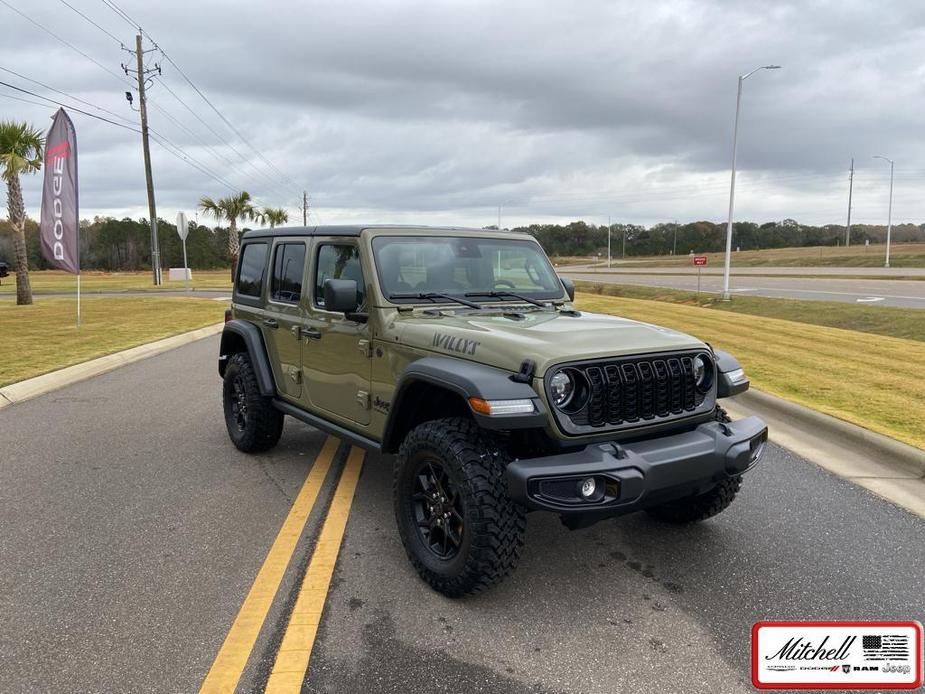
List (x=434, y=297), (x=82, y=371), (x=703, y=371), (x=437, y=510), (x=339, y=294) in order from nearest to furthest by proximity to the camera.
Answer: (x=437, y=510) < (x=703, y=371) < (x=339, y=294) < (x=434, y=297) < (x=82, y=371)

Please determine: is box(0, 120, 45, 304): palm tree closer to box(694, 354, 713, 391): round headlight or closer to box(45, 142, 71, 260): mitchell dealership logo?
box(45, 142, 71, 260): mitchell dealership logo

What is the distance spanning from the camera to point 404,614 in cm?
305

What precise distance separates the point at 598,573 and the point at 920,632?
1409 millimetres

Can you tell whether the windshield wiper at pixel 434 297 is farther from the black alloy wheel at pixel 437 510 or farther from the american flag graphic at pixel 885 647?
the american flag graphic at pixel 885 647

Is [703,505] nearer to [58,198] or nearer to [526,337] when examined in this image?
[526,337]

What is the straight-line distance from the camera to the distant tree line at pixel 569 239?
Result: 89.2 m

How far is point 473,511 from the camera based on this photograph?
3020mm

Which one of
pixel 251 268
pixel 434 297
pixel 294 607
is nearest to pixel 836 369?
pixel 434 297

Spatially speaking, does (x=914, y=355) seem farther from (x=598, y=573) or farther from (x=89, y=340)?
(x=89, y=340)

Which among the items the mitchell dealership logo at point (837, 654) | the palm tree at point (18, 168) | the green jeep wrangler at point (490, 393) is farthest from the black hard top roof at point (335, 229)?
the palm tree at point (18, 168)

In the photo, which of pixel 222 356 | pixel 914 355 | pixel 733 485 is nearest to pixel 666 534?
pixel 733 485

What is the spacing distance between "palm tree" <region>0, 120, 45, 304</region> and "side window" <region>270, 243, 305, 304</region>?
756 inches

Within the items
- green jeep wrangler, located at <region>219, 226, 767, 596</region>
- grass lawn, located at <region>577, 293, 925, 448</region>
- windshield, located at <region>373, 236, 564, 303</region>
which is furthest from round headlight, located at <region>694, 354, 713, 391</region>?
grass lawn, located at <region>577, 293, 925, 448</region>

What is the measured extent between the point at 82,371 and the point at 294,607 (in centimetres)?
801
